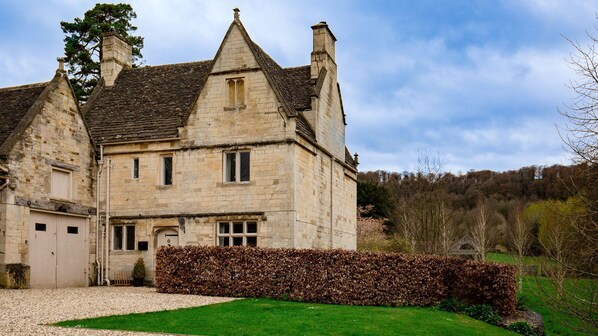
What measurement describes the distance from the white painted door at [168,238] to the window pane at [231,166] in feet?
11.1

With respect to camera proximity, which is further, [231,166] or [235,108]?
[231,166]

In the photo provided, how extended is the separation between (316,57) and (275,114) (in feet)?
19.0

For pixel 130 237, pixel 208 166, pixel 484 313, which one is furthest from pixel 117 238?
pixel 484 313

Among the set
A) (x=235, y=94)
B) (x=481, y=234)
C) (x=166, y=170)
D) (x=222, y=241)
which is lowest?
(x=481, y=234)

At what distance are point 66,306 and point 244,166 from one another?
429 inches

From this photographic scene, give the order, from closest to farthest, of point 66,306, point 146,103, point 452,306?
1. point 66,306
2. point 452,306
3. point 146,103

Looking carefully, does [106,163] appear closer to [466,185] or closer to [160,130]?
[160,130]

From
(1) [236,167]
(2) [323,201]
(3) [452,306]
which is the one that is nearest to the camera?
(3) [452,306]

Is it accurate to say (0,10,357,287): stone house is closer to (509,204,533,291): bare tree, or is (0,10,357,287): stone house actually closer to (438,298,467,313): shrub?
(438,298,467,313): shrub

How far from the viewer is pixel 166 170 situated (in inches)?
1173

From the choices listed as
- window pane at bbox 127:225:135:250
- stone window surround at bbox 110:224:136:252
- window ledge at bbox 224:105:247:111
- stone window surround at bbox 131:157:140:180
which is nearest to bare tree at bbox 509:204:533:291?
window ledge at bbox 224:105:247:111

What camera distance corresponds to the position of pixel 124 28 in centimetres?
5416

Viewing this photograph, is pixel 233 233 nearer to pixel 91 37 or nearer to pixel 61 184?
pixel 61 184

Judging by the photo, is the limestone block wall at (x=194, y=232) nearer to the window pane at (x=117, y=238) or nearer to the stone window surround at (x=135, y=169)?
the window pane at (x=117, y=238)
